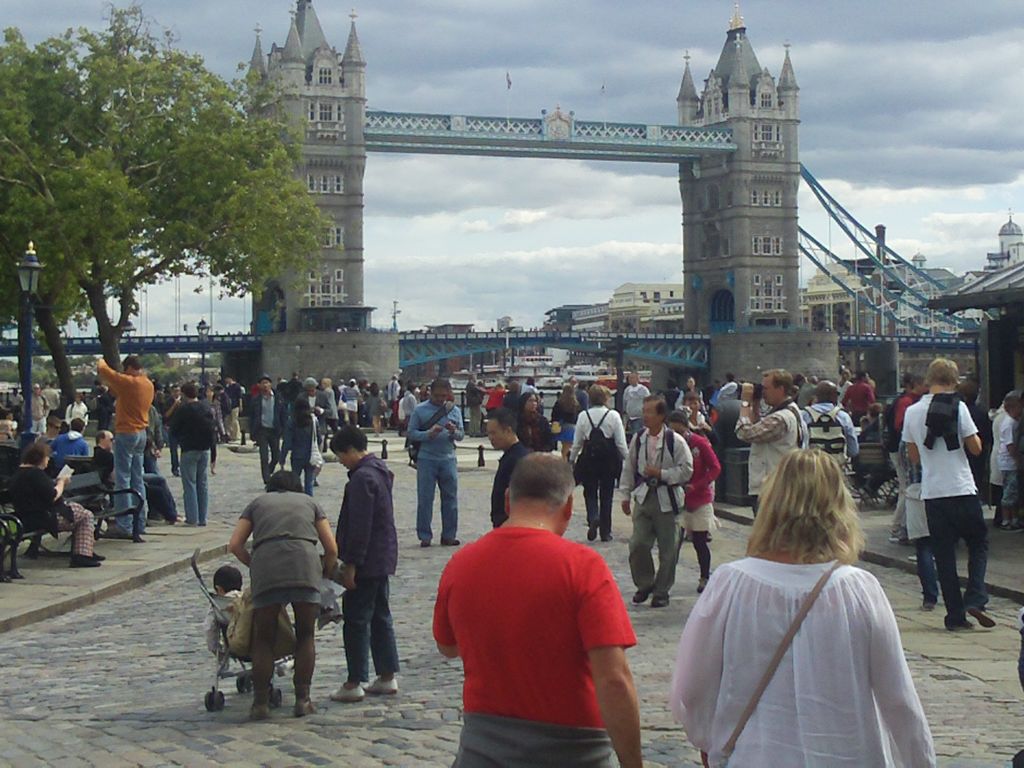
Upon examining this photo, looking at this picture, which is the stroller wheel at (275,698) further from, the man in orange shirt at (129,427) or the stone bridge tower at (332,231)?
the stone bridge tower at (332,231)

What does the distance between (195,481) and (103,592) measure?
501 centimetres

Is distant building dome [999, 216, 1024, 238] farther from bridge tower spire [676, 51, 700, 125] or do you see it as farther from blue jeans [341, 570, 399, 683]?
blue jeans [341, 570, 399, 683]

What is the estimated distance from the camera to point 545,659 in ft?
14.4

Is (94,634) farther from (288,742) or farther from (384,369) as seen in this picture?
(384,369)

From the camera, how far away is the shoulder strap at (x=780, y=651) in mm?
4113

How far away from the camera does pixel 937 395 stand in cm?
1064

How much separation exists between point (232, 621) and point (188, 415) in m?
9.37

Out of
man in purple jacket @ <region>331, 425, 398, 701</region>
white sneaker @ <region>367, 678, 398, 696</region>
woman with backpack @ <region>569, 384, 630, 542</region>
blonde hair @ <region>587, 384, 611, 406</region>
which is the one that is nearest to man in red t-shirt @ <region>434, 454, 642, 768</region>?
man in purple jacket @ <region>331, 425, 398, 701</region>

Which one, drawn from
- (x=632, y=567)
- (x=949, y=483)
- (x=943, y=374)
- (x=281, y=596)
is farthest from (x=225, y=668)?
(x=943, y=374)

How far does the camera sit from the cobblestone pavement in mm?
7273

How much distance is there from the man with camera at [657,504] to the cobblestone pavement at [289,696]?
268 mm

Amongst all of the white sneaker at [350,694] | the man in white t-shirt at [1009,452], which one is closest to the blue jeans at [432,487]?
the man in white t-shirt at [1009,452]

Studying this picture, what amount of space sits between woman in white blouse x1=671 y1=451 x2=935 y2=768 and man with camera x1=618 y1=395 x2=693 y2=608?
7.49 metres

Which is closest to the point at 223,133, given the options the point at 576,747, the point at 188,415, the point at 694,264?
the point at 188,415
